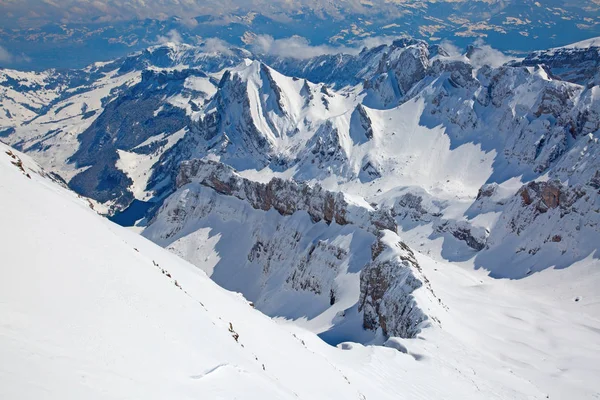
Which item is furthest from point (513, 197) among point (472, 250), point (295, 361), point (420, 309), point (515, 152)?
point (295, 361)

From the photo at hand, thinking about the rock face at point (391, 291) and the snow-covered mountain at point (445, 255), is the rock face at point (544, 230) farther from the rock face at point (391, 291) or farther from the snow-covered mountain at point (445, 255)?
the rock face at point (391, 291)

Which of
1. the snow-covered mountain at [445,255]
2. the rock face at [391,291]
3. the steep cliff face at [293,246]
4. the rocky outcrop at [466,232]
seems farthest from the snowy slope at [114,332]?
the rocky outcrop at [466,232]

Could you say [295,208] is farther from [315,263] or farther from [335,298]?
[335,298]

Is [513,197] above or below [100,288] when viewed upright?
below

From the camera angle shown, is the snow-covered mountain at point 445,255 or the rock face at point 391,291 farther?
the rock face at point 391,291

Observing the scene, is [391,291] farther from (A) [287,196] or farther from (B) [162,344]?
(A) [287,196]

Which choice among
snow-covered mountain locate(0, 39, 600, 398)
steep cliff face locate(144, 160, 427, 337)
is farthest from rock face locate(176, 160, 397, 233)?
snow-covered mountain locate(0, 39, 600, 398)

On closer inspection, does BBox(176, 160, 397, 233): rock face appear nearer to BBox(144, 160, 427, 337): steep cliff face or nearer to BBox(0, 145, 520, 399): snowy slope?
BBox(144, 160, 427, 337): steep cliff face
